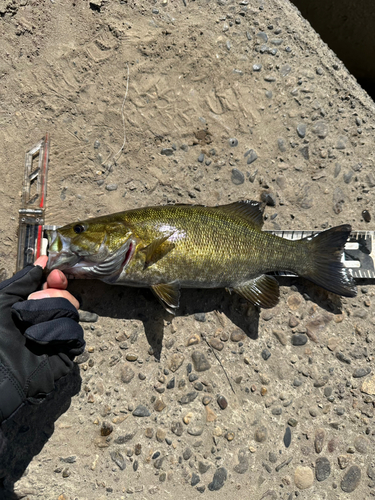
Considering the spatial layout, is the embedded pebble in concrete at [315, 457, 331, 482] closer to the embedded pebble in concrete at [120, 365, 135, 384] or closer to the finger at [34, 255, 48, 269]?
the embedded pebble in concrete at [120, 365, 135, 384]

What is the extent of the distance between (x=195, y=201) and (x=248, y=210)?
53 centimetres

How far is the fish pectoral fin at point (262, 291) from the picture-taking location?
3.20 m

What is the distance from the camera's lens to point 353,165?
3656mm

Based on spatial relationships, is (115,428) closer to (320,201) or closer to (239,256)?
(239,256)

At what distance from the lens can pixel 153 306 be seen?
3354mm

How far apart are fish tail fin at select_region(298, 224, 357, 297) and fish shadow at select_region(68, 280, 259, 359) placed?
2.11 feet

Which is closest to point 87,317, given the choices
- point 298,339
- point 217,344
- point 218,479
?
point 217,344

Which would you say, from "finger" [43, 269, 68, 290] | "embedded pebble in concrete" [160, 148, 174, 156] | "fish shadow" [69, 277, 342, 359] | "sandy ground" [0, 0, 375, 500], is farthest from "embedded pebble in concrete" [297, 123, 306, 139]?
"finger" [43, 269, 68, 290]

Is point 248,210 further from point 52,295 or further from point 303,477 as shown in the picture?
point 303,477

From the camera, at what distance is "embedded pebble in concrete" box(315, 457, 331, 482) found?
3.33 metres

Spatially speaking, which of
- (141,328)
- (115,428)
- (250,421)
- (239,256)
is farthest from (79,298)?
(250,421)

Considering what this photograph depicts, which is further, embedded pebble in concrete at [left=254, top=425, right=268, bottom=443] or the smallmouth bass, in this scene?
embedded pebble in concrete at [left=254, top=425, right=268, bottom=443]

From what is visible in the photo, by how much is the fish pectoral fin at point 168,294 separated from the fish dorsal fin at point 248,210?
0.81 m

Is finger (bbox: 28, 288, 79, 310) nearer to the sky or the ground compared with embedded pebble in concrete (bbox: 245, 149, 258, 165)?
nearer to the ground
